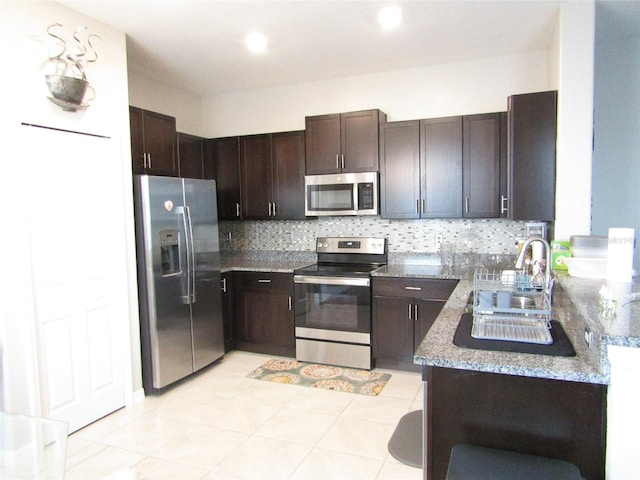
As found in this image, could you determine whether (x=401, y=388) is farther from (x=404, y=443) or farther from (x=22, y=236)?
(x=22, y=236)

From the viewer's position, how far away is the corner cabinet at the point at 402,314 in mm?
3521

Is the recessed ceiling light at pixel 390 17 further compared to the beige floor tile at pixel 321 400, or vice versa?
the beige floor tile at pixel 321 400

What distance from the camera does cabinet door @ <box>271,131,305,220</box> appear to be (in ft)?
13.8

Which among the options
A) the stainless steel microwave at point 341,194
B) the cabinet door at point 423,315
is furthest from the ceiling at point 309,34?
the cabinet door at point 423,315

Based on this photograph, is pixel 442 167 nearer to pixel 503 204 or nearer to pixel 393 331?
pixel 503 204

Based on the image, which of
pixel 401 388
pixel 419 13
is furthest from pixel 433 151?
pixel 401 388

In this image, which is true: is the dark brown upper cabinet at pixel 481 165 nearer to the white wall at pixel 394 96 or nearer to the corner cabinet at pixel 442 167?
the corner cabinet at pixel 442 167

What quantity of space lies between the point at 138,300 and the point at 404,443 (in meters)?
2.15

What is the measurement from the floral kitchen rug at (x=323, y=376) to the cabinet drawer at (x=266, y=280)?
71 cm

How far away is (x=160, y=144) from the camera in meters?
3.63

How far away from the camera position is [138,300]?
327cm

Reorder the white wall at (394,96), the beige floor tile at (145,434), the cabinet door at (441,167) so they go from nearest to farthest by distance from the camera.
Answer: the beige floor tile at (145,434), the cabinet door at (441,167), the white wall at (394,96)

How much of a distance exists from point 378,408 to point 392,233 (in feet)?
5.73

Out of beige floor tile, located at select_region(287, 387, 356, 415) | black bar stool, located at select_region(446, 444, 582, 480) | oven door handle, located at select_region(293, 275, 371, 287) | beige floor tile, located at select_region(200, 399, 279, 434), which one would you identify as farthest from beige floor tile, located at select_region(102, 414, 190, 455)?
black bar stool, located at select_region(446, 444, 582, 480)
